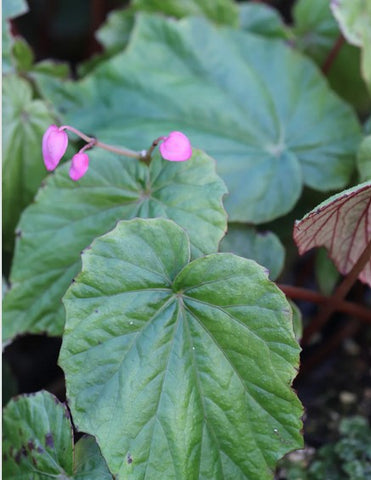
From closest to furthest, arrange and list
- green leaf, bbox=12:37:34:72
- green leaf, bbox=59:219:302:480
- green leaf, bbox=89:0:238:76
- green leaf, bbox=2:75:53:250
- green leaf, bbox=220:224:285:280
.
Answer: green leaf, bbox=59:219:302:480 < green leaf, bbox=220:224:285:280 < green leaf, bbox=2:75:53:250 < green leaf, bbox=12:37:34:72 < green leaf, bbox=89:0:238:76

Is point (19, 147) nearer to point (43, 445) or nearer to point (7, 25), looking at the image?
point (7, 25)

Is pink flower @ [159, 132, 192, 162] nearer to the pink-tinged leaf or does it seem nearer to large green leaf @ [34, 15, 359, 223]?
the pink-tinged leaf

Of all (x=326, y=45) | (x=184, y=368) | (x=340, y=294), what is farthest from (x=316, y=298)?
(x=326, y=45)

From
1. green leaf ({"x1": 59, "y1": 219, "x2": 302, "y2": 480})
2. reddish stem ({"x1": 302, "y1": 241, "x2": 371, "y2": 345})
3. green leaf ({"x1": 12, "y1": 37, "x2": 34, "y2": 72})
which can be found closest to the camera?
green leaf ({"x1": 59, "y1": 219, "x2": 302, "y2": 480})

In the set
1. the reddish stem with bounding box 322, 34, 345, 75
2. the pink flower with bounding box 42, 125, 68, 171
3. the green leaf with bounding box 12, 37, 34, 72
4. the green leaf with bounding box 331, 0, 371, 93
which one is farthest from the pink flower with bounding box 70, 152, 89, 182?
the reddish stem with bounding box 322, 34, 345, 75

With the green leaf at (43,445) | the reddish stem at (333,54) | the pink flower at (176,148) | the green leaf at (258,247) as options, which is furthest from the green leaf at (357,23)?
the green leaf at (43,445)

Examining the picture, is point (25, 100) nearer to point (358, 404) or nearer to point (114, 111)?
point (114, 111)
